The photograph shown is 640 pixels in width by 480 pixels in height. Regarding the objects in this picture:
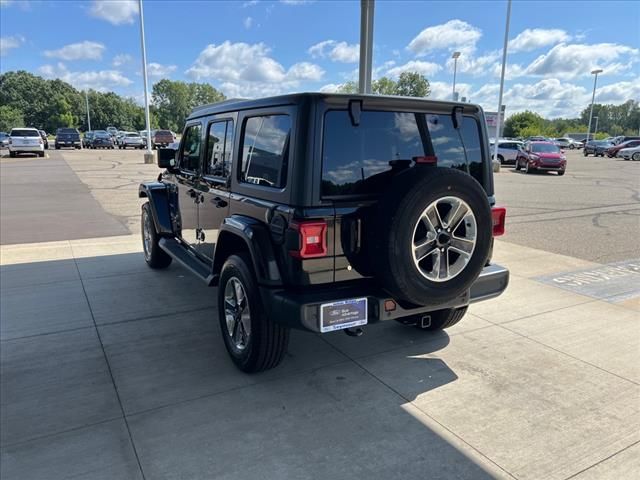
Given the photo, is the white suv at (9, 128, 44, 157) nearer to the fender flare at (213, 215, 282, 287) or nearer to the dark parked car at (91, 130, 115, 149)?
the dark parked car at (91, 130, 115, 149)

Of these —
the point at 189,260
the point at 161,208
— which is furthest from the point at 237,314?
the point at 161,208

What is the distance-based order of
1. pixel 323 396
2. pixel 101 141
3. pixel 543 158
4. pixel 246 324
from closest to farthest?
pixel 323 396 → pixel 246 324 → pixel 543 158 → pixel 101 141

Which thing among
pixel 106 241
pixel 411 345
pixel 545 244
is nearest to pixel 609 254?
pixel 545 244

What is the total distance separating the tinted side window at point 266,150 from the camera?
122 inches

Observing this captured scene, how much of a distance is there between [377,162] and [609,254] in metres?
5.95

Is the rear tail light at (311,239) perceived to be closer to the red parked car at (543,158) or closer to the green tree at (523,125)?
the red parked car at (543,158)

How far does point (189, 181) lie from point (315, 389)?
2.57 meters

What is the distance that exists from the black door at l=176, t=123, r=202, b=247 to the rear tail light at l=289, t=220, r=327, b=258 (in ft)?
6.54

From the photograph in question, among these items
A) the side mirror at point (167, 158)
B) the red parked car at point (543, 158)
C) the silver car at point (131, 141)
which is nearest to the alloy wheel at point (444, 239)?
the side mirror at point (167, 158)

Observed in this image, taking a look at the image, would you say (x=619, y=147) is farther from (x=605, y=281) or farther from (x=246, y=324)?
(x=246, y=324)

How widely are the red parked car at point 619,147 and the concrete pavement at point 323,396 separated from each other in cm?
4196

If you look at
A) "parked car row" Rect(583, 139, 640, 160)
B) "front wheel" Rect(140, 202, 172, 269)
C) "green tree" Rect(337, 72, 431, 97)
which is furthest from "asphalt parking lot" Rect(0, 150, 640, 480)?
"green tree" Rect(337, 72, 431, 97)

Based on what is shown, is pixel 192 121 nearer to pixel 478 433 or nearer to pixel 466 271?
pixel 466 271

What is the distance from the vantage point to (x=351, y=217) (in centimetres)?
298
